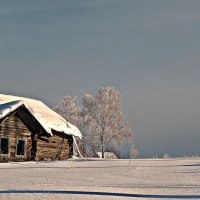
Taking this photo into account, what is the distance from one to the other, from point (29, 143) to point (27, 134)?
2.13 ft

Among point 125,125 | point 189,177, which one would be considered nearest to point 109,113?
Answer: point 125,125

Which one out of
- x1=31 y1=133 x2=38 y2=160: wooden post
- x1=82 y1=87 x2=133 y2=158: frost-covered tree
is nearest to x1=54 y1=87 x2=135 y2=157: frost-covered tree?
x1=82 y1=87 x2=133 y2=158: frost-covered tree

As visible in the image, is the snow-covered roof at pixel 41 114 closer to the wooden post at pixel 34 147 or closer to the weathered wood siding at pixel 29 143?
the weathered wood siding at pixel 29 143

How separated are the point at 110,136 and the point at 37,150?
727 inches

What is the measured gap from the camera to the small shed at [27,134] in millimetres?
24500

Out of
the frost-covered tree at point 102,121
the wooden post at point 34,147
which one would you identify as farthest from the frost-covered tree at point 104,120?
the wooden post at point 34,147

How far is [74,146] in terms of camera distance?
31844mm

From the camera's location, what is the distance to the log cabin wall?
24.6 meters

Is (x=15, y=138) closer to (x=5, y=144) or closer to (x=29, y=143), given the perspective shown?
(x=5, y=144)

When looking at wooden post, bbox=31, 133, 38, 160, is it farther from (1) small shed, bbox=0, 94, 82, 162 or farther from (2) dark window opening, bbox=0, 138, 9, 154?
(2) dark window opening, bbox=0, 138, 9, 154

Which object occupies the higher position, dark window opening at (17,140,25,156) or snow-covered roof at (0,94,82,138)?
snow-covered roof at (0,94,82,138)

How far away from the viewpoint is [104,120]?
44.8 metres

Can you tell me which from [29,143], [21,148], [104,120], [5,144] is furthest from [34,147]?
[104,120]

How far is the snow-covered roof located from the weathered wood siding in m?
0.70
